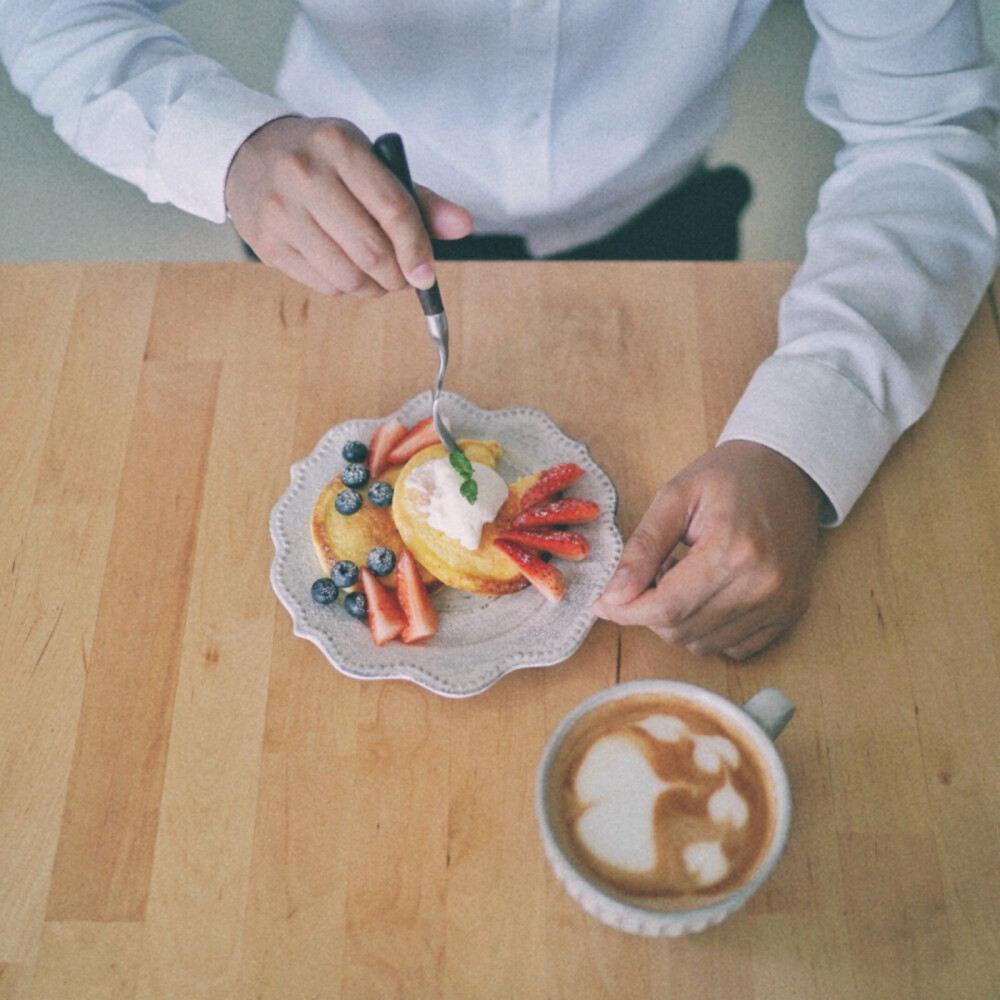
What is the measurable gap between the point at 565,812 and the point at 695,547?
310 mm

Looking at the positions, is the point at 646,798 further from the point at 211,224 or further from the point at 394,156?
the point at 211,224

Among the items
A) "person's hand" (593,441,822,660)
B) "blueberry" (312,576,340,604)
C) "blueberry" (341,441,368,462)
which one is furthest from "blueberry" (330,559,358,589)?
"person's hand" (593,441,822,660)

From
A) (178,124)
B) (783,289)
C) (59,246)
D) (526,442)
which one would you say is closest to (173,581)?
(526,442)

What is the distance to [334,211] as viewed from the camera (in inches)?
32.5

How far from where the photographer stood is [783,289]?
109 cm

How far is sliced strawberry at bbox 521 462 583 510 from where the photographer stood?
914mm

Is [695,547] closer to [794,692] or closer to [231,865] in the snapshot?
[794,692]

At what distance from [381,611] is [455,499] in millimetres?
135

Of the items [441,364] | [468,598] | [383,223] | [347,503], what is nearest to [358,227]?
[383,223]

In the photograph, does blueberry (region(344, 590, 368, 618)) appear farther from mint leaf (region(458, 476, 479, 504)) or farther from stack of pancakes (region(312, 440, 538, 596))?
mint leaf (region(458, 476, 479, 504))

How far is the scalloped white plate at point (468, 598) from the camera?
82cm

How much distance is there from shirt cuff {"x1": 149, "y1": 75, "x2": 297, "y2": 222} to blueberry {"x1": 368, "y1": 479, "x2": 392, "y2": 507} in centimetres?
36

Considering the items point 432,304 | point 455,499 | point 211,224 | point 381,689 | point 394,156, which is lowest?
point 211,224

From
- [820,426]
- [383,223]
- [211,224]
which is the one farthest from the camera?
[211,224]
